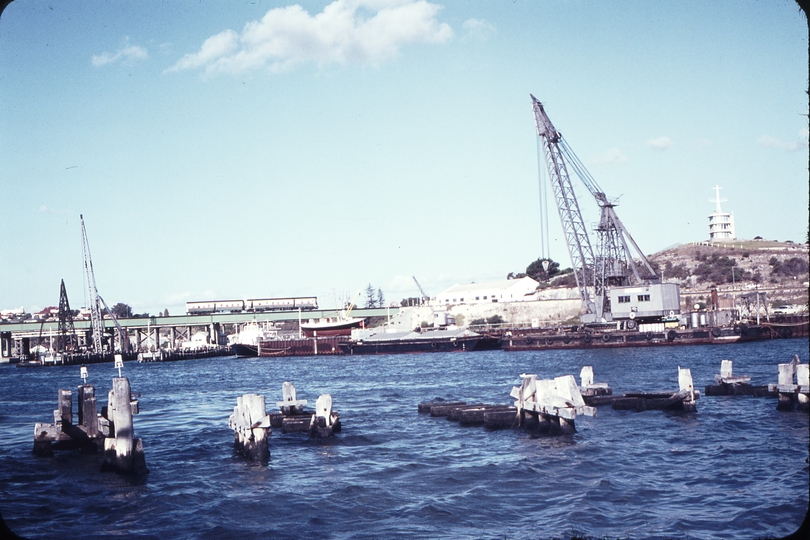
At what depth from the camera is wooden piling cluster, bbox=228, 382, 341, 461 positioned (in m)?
20.3

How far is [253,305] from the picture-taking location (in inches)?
5817

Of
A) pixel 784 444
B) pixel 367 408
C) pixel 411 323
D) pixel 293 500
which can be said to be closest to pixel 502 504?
pixel 293 500

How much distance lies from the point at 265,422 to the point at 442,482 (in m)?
5.51

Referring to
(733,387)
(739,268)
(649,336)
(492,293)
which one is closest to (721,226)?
(739,268)

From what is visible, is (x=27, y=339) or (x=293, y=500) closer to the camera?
(x=293, y=500)

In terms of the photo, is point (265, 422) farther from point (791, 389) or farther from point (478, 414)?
point (791, 389)

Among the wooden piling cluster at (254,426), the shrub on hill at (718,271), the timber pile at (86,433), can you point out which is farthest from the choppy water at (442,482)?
the shrub on hill at (718,271)

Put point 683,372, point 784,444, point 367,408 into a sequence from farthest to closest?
point 367,408 < point 683,372 < point 784,444

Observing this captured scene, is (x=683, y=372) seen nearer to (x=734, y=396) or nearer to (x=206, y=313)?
(x=734, y=396)

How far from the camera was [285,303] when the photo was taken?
147750 millimetres

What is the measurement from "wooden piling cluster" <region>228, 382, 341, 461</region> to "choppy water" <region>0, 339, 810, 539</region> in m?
0.45

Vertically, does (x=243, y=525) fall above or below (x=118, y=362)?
below

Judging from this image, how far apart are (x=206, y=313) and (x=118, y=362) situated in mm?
126493

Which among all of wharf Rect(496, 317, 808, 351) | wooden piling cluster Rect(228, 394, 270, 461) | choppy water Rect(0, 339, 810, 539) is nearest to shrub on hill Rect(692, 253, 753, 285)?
wharf Rect(496, 317, 808, 351)
